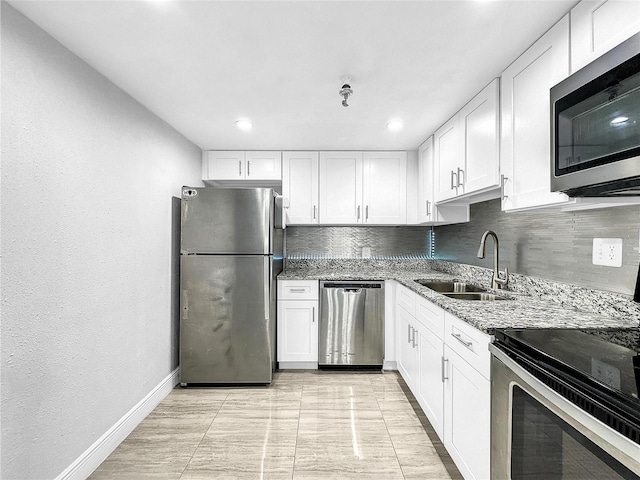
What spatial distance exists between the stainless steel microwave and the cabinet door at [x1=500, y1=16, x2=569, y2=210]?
19 cm

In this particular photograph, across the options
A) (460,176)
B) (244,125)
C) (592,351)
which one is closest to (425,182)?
(460,176)

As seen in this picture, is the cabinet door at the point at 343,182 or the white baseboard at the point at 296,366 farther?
the cabinet door at the point at 343,182

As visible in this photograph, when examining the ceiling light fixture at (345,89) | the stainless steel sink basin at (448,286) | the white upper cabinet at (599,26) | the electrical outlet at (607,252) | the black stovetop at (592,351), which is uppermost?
the ceiling light fixture at (345,89)

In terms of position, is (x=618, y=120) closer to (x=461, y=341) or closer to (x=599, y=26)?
(x=599, y=26)

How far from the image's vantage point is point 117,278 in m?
2.08

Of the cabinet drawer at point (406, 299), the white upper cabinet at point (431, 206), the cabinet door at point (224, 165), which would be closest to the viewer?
the cabinet drawer at point (406, 299)

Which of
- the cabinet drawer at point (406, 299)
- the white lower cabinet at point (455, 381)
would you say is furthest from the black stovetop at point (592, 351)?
the cabinet drawer at point (406, 299)

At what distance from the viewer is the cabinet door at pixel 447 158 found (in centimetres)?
250

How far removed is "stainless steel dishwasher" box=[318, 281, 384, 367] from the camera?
3.22 meters

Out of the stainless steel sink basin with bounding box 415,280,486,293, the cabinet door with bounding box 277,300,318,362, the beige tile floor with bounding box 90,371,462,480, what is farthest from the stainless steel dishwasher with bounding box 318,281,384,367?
the stainless steel sink basin with bounding box 415,280,486,293

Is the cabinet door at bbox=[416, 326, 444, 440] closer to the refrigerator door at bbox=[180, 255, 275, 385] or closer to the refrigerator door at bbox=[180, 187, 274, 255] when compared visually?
the refrigerator door at bbox=[180, 255, 275, 385]

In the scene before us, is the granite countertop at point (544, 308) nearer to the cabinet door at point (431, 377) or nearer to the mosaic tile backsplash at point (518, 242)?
the mosaic tile backsplash at point (518, 242)

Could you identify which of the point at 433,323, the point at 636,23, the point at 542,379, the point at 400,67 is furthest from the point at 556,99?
the point at 433,323

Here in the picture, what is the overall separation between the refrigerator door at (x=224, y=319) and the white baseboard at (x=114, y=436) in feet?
0.90
